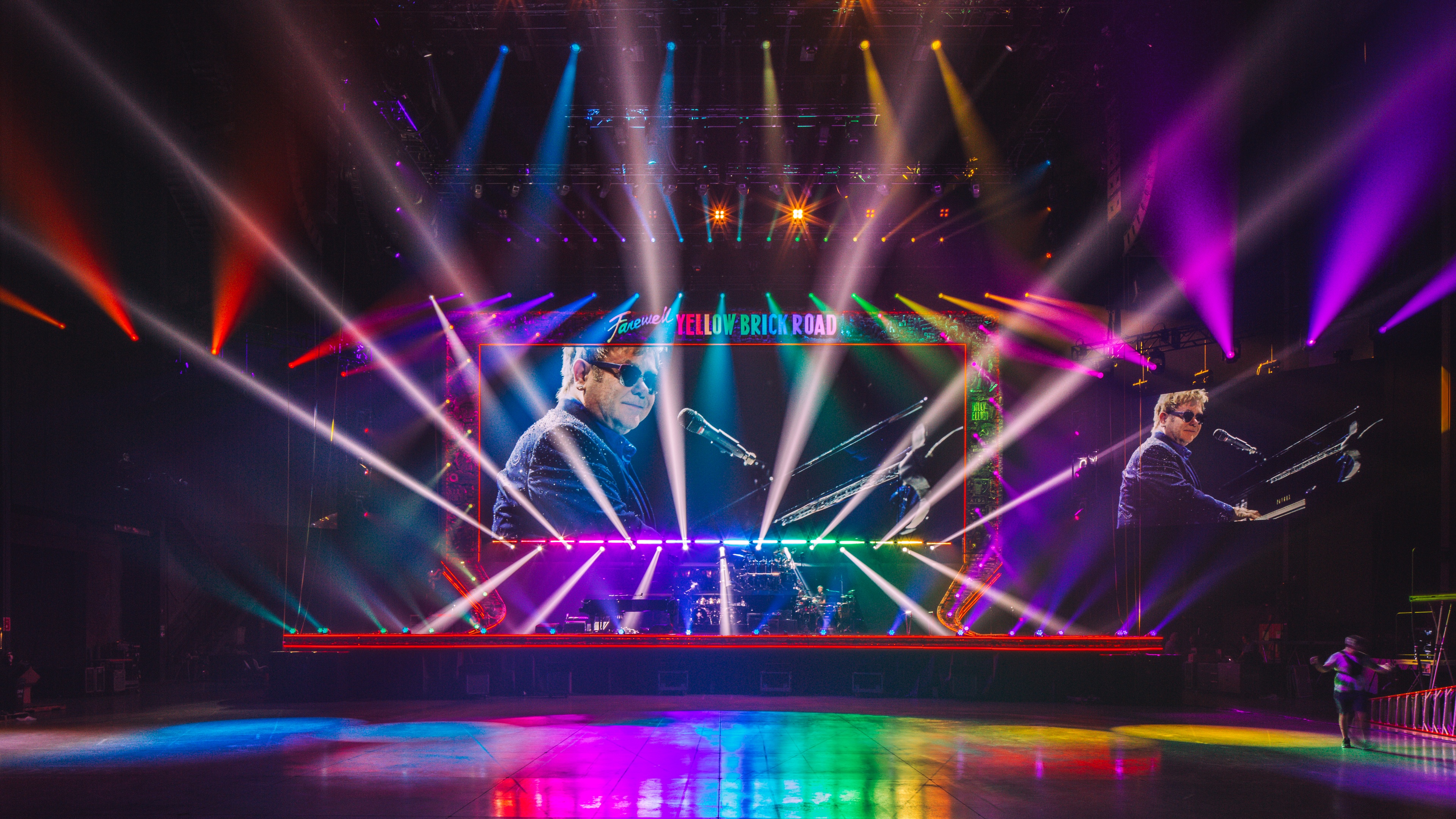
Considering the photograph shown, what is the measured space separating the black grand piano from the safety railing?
357cm

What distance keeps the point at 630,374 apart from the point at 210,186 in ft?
23.5

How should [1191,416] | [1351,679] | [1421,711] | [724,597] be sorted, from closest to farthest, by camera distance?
1. [1351,679]
2. [1421,711]
3. [1191,416]
4. [724,597]

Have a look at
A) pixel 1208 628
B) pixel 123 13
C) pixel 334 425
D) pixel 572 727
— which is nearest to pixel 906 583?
pixel 1208 628

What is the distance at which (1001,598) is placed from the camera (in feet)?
54.4

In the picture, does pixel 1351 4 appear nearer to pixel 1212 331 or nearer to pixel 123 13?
pixel 1212 331

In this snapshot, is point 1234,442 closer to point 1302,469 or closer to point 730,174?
point 1302,469

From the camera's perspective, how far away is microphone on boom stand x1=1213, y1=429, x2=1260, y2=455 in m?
14.8

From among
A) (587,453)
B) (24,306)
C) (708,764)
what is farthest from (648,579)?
(24,306)

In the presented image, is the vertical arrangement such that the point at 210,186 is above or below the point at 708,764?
above

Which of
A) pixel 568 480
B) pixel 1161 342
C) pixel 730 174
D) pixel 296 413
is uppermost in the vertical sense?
pixel 730 174

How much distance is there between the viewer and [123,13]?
39.5 ft

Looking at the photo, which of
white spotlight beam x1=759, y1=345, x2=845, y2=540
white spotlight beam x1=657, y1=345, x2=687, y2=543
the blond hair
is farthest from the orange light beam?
the blond hair

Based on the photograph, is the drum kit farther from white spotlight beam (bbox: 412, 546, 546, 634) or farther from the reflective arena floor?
the reflective arena floor

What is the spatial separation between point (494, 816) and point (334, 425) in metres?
11.7
